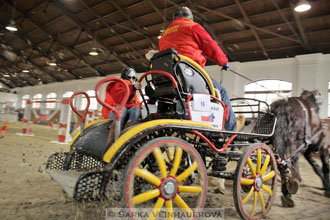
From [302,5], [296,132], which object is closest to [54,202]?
[296,132]

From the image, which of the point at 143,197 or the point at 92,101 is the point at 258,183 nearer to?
the point at 143,197

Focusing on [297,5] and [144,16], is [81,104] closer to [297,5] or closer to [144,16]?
[144,16]

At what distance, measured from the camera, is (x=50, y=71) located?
80.5 feet

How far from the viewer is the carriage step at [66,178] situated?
153cm

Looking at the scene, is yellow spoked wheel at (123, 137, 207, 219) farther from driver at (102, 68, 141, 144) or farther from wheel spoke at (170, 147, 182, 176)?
driver at (102, 68, 141, 144)

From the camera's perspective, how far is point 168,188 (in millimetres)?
1512

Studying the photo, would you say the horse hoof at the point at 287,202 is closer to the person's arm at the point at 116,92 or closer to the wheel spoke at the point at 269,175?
the wheel spoke at the point at 269,175

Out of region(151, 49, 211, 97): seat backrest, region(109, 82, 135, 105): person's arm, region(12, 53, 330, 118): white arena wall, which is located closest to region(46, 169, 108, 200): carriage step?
region(151, 49, 211, 97): seat backrest

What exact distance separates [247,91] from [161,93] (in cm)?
1233

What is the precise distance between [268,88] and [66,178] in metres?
12.9

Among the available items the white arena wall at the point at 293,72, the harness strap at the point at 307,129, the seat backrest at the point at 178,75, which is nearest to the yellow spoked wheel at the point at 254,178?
the seat backrest at the point at 178,75

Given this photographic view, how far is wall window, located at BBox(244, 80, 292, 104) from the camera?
39.3 ft

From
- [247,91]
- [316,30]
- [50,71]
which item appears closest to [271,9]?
[316,30]

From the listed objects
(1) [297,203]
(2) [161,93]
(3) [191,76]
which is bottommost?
(1) [297,203]
